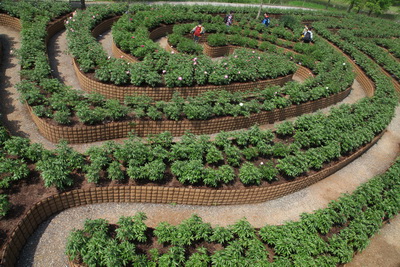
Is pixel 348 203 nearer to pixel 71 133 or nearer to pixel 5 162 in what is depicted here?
pixel 71 133

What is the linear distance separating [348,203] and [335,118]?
3.86 metres

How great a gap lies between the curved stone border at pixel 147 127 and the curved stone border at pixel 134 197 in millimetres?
2303

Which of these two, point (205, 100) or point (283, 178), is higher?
point (205, 100)

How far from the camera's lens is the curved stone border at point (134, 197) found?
19.5 feet

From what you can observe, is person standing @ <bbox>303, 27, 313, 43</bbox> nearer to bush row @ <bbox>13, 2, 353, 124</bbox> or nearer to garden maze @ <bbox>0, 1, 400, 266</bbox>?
garden maze @ <bbox>0, 1, 400, 266</bbox>

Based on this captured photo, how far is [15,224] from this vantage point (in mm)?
5758

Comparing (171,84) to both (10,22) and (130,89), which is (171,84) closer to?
(130,89)

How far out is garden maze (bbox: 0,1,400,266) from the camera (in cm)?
586

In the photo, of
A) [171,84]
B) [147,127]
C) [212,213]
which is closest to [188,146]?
[212,213]

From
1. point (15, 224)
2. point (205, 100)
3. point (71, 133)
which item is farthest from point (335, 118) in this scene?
point (15, 224)

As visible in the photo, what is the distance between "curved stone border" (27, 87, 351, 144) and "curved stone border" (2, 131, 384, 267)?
2.30 m

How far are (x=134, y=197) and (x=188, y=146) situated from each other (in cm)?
193

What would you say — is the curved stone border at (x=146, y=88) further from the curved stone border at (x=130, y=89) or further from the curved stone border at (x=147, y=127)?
the curved stone border at (x=147, y=127)

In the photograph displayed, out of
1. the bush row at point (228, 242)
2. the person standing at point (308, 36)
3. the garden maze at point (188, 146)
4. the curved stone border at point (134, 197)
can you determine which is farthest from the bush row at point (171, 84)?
the person standing at point (308, 36)
